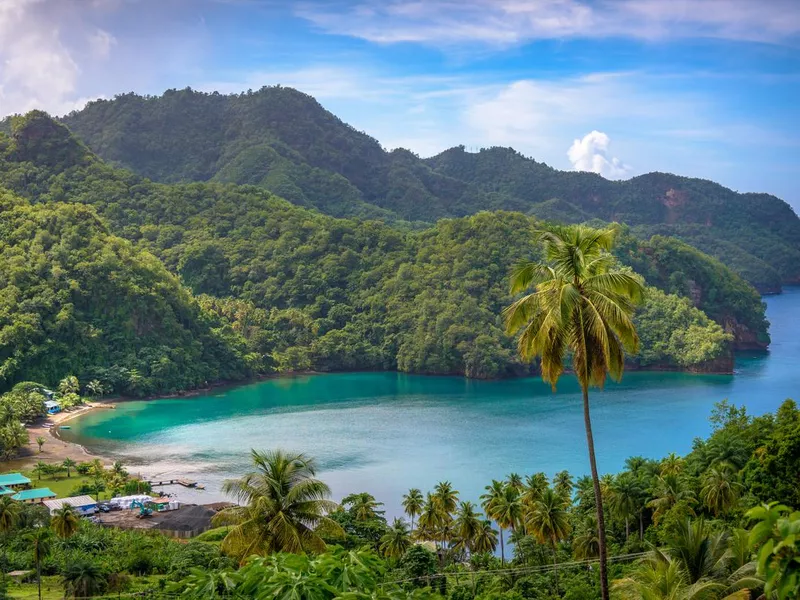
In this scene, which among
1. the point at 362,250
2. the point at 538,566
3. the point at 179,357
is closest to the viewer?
the point at 538,566

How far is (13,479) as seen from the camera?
40438 millimetres

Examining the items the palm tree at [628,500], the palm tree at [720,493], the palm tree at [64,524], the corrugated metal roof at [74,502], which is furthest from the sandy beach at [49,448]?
the palm tree at [720,493]

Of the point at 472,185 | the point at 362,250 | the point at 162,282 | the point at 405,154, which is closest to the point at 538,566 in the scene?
the point at 162,282

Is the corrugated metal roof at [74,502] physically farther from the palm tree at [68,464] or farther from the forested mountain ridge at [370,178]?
the forested mountain ridge at [370,178]

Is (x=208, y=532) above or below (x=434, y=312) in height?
below

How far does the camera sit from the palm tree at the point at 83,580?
22766 millimetres

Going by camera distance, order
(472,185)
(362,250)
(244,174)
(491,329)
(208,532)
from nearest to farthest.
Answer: (208,532) < (491,329) < (362,250) < (244,174) < (472,185)

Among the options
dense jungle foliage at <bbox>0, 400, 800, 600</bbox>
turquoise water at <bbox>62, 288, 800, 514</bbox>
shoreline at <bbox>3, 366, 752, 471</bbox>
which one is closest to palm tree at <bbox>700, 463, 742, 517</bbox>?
dense jungle foliage at <bbox>0, 400, 800, 600</bbox>

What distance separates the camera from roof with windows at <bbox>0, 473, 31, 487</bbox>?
40.0 meters

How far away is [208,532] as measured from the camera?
34.3 m

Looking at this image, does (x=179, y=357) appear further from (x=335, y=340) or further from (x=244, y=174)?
(x=244, y=174)

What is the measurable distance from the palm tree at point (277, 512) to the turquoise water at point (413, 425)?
24.6m

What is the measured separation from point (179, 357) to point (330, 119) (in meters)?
128

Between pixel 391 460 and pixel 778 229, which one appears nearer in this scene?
pixel 391 460
